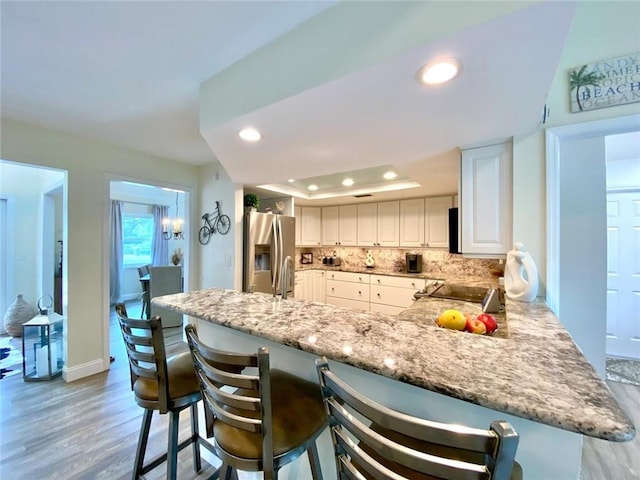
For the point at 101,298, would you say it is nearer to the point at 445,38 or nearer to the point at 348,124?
the point at 348,124

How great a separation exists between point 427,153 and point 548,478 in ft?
6.00

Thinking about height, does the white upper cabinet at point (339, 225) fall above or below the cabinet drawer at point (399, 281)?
above

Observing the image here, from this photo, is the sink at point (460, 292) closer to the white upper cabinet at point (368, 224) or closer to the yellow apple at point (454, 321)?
the yellow apple at point (454, 321)

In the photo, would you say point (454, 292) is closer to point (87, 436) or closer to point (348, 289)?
point (348, 289)

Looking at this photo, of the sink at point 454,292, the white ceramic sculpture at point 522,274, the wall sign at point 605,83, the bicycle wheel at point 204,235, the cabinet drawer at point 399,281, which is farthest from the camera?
the cabinet drawer at point 399,281

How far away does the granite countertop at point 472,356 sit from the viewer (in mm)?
614

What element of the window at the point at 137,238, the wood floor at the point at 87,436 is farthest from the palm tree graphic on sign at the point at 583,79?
the window at the point at 137,238

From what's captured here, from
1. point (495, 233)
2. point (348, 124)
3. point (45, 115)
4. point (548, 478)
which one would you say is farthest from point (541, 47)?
point (45, 115)

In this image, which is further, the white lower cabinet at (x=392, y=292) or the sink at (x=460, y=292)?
the white lower cabinet at (x=392, y=292)

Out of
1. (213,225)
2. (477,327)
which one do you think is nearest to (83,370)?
(213,225)

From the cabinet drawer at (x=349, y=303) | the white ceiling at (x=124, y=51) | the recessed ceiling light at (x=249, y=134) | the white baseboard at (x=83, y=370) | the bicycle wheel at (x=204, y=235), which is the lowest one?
the white baseboard at (x=83, y=370)

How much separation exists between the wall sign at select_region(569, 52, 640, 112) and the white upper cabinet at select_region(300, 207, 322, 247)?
4.07 meters

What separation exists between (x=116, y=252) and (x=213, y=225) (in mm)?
4221

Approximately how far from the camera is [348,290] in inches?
189
